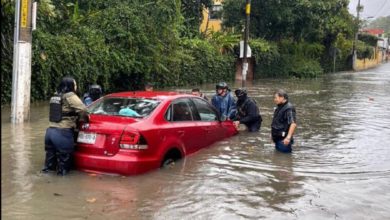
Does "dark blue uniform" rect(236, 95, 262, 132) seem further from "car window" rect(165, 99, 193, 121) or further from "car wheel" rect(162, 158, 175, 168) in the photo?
"car wheel" rect(162, 158, 175, 168)

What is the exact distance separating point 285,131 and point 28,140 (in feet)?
15.9

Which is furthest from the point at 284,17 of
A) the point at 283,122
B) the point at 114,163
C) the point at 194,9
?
the point at 114,163

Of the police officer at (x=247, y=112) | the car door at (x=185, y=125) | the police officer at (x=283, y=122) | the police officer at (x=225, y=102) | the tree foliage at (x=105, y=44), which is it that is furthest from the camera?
the tree foliage at (x=105, y=44)

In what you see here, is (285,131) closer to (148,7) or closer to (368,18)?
(148,7)

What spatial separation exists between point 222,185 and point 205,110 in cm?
222

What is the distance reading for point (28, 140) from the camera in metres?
9.37

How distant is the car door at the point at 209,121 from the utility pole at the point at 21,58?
14.8 feet

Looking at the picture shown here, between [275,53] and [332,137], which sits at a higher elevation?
[275,53]

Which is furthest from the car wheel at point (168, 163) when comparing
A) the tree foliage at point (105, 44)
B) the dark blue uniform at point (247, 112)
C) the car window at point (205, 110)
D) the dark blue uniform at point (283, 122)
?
the tree foliage at point (105, 44)

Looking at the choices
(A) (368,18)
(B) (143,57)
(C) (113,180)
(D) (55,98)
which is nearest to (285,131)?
(C) (113,180)

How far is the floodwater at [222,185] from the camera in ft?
18.3

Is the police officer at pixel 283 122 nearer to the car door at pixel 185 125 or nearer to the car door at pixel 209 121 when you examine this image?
the car door at pixel 209 121

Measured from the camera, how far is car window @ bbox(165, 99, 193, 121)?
24.2 ft

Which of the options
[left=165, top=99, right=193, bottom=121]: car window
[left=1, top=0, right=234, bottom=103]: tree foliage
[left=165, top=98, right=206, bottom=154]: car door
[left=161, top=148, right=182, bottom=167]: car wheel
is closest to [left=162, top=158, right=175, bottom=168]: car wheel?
[left=161, top=148, right=182, bottom=167]: car wheel
